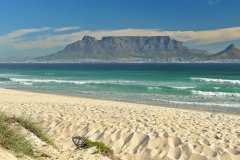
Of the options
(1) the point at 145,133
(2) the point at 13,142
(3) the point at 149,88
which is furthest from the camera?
(3) the point at 149,88

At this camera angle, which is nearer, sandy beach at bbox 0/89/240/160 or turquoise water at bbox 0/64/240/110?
sandy beach at bbox 0/89/240/160

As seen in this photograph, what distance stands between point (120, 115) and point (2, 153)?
7908 millimetres

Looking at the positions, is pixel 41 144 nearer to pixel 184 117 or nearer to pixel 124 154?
pixel 124 154

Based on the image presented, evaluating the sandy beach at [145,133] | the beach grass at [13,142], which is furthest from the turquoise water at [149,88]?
the beach grass at [13,142]

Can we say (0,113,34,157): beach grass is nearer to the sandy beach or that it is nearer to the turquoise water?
the sandy beach

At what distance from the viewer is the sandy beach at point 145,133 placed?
27.0 feet

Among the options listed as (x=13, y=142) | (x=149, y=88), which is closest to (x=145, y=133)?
(x=13, y=142)

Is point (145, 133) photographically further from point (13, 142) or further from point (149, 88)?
point (149, 88)

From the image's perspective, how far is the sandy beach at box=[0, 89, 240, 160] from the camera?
8234 millimetres

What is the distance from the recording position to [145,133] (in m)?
9.82

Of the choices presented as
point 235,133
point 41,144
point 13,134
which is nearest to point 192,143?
point 235,133

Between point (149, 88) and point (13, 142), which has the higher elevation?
point (13, 142)

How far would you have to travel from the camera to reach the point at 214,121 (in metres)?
12.2

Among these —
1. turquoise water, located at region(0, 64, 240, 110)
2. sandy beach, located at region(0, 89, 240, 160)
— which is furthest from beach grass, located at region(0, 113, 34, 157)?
turquoise water, located at region(0, 64, 240, 110)
